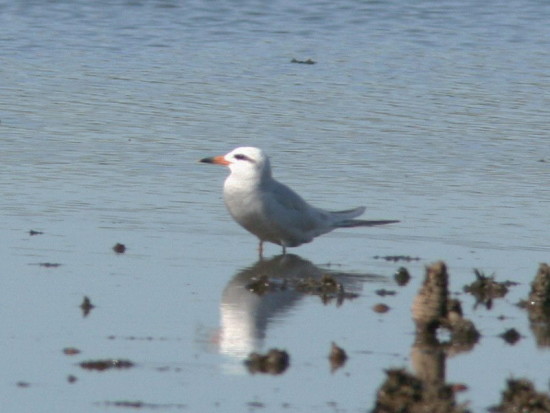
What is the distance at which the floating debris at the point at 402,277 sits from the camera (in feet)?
31.3

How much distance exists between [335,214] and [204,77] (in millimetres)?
7666

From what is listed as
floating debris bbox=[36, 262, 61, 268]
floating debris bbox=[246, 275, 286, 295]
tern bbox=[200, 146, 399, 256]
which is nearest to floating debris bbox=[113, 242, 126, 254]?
floating debris bbox=[36, 262, 61, 268]

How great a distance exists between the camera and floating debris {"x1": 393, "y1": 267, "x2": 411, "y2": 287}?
9.53m

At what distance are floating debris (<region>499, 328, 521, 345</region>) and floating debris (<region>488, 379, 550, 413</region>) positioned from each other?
51.2 inches

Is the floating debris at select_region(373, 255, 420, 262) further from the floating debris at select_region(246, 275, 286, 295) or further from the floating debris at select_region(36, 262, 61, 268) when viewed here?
the floating debris at select_region(36, 262, 61, 268)

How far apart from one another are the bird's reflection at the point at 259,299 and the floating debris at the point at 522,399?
148cm

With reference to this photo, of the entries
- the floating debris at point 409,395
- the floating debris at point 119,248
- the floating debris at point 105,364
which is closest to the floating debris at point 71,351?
the floating debris at point 105,364

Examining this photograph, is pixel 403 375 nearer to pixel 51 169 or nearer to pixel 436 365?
pixel 436 365

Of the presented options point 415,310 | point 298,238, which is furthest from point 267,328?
point 298,238

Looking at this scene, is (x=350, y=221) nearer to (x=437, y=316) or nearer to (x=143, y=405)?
(x=437, y=316)

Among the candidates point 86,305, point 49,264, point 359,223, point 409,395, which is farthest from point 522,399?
point 359,223

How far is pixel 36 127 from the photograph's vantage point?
14758mm

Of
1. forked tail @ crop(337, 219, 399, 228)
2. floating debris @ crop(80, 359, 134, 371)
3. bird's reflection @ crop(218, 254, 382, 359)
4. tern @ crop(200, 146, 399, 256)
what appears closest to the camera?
floating debris @ crop(80, 359, 134, 371)

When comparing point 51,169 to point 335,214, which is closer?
point 335,214
